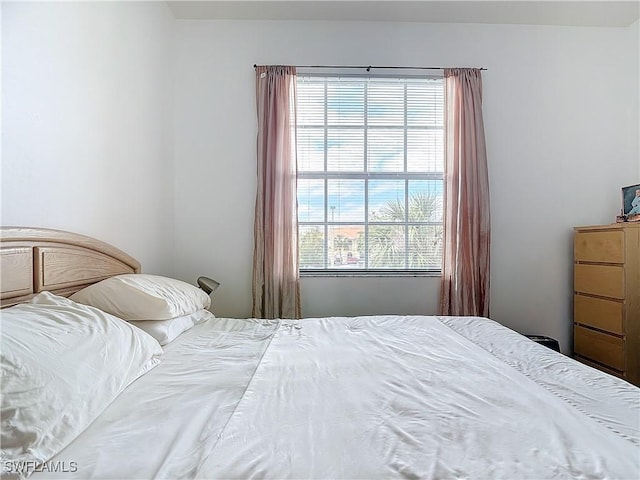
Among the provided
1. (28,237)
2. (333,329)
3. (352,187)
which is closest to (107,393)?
(28,237)

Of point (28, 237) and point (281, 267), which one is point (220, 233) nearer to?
point (281, 267)

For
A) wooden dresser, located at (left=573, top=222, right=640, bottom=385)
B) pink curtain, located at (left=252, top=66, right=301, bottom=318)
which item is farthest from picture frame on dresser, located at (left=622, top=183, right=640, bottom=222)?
pink curtain, located at (left=252, top=66, right=301, bottom=318)

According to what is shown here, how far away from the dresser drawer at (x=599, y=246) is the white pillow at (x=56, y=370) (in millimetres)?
2929

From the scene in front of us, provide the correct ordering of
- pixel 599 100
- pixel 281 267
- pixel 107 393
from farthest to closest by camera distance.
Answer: pixel 599 100, pixel 281 267, pixel 107 393

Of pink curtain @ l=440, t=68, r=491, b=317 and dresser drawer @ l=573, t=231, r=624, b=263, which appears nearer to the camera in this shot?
dresser drawer @ l=573, t=231, r=624, b=263

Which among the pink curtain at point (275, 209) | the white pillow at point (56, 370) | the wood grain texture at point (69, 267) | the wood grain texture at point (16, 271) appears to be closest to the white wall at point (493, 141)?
the pink curtain at point (275, 209)

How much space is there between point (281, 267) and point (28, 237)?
67.7 inches

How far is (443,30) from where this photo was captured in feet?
9.78

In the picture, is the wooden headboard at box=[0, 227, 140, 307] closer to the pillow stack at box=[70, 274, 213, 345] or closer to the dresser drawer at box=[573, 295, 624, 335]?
the pillow stack at box=[70, 274, 213, 345]

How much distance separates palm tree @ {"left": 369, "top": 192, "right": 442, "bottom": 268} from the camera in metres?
3.04

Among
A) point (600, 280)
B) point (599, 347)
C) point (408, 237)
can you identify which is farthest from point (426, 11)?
point (599, 347)

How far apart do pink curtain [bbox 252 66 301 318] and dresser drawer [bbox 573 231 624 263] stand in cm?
217

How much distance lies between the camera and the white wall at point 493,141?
2.95m

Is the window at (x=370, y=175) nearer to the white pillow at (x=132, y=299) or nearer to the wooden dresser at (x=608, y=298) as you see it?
the wooden dresser at (x=608, y=298)
